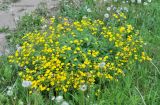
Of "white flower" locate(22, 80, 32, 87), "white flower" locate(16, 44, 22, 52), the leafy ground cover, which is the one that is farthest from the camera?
"white flower" locate(16, 44, 22, 52)

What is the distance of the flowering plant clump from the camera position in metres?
3.46

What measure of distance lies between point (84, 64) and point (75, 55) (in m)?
0.15

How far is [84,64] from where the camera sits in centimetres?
354

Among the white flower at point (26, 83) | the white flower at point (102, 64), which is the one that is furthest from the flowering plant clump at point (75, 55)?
the white flower at point (26, 83)

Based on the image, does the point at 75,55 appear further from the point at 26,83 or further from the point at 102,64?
the point at 26,83

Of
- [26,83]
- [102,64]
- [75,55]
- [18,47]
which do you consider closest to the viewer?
[26,83]


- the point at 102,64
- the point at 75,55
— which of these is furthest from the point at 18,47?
the point at 102,64

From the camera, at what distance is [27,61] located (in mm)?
3713

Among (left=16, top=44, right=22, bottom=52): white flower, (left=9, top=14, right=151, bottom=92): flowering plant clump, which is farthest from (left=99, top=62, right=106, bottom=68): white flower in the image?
(left=16, top=44, right=22, bottom=52): white flower

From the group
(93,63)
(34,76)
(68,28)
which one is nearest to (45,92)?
(34,76)

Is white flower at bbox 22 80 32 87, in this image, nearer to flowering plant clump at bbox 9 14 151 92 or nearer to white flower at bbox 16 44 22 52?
flowering plant clump at bbox 9 14 151 92

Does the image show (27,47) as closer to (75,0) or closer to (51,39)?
(51,39)

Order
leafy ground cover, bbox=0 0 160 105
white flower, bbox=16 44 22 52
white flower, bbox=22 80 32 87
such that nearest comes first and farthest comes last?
white flower, bbox=22 80 32 87 < leafy ground cover, bbox=0 0 160 105 < white flower, bbox=16 44 22 52

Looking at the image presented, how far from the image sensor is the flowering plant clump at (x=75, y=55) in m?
3.46
